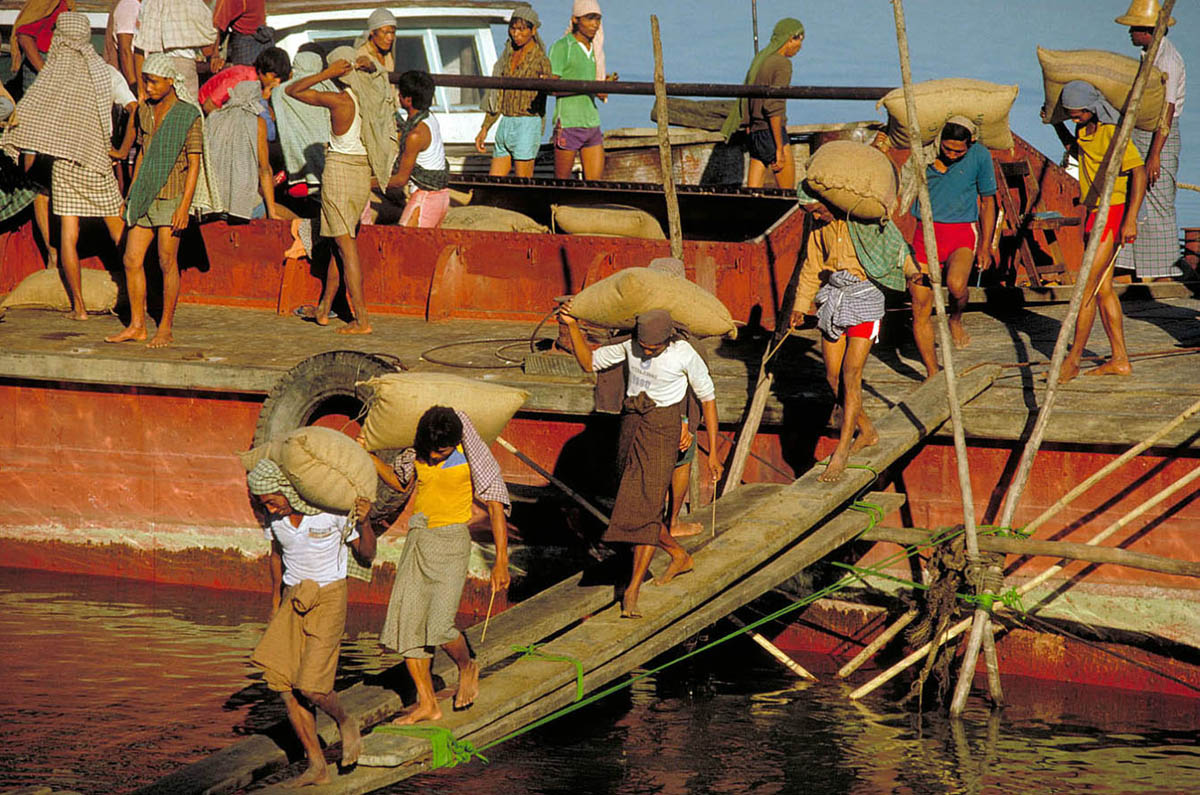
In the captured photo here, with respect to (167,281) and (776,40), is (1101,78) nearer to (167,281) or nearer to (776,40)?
(776,40)

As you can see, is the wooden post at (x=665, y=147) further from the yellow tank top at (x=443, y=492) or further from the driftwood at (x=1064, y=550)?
the yellow tank top at (x=443, y=492)

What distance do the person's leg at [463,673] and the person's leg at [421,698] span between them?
0.10 meters

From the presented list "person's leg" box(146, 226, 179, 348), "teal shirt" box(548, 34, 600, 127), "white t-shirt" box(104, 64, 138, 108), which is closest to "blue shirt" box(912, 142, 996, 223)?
"teal shirt" box(548, 34, 600, 127)

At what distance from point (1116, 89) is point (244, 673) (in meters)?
6.09

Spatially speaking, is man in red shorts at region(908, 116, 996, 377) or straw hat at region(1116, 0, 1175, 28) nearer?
straw hat at region(1116, 0, 1175, 28)

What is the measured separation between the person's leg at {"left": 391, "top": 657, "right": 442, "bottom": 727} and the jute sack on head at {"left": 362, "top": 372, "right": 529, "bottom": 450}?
1.28 m

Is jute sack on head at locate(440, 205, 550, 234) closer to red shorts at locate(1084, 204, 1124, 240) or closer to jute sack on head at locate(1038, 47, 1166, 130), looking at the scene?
jute sack on head at locate(1038, 47, 1166, 130)

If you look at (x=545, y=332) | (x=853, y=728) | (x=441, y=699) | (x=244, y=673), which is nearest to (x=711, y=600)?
(x=853, y=728)

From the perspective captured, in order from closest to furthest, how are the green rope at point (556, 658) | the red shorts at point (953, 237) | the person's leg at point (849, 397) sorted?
the green rope at point (556, 658) → the person's leg at point (849, 397) → the red shorts at point (953, 237)

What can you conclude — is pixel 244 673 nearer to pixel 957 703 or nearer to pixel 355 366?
pixel 355 366

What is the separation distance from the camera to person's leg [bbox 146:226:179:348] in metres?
10.4

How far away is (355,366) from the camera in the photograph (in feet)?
30.2

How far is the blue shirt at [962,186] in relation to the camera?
9.66m

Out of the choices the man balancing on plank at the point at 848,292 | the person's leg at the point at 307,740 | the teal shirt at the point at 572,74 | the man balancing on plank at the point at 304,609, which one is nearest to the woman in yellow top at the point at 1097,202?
the man balancing on plank at the point at 848,292
